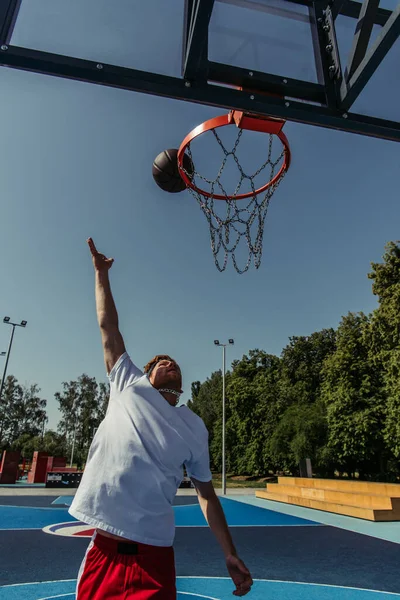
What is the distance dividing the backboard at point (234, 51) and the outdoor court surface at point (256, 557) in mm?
5374

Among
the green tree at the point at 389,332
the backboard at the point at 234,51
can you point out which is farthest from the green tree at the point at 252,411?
the backboard at the point at 234,51

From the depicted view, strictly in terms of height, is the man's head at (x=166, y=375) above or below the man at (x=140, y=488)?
above

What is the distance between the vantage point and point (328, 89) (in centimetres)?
330

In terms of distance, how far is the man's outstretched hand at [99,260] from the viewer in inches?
109

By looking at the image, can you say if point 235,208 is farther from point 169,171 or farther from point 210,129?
point 210,129

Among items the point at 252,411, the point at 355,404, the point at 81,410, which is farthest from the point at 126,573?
the point at 81,410

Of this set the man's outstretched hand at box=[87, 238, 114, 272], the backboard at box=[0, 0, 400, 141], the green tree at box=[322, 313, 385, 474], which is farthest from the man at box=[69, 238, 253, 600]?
→ the green tree at box=[322, 313, 385, 474]

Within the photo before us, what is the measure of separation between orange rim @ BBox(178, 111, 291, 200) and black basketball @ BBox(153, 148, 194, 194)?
194 mm

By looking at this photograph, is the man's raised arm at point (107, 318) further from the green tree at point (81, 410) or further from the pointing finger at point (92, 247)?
the green tree at point (81, 410)

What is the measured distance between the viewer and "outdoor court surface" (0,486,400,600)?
526 cm

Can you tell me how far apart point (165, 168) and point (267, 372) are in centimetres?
3313

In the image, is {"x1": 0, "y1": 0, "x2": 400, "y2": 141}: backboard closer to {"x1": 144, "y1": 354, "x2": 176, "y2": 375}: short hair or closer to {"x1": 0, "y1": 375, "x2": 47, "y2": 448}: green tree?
{"x1": 144, "y1": 354, "x2": 176, "y2": 375}: short hair

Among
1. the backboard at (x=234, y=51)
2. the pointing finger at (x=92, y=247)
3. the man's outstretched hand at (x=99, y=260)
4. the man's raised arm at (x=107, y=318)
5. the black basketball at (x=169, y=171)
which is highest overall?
the black basketball at (x=169, y=171)

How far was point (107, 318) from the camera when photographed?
2.52 meters
